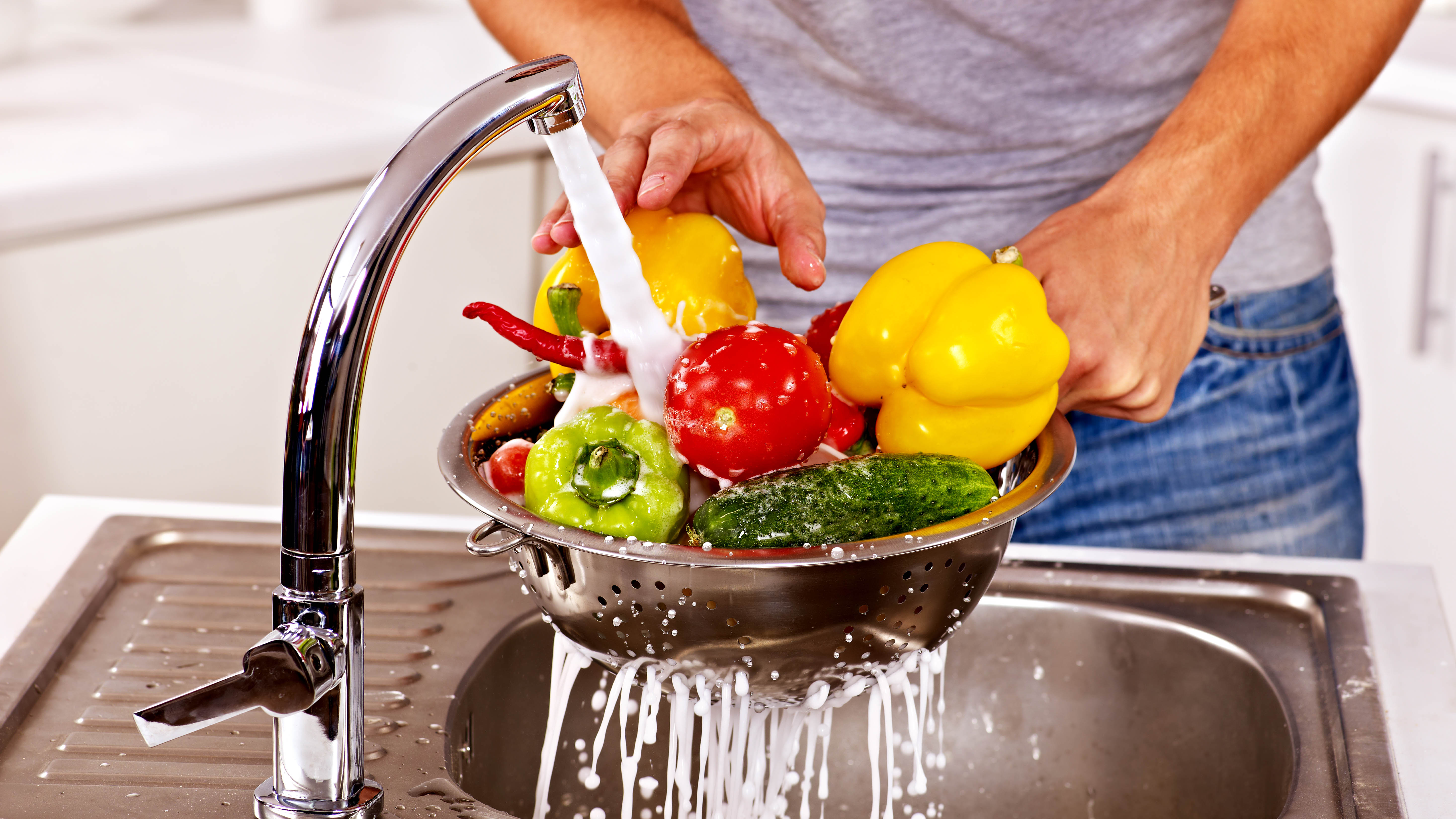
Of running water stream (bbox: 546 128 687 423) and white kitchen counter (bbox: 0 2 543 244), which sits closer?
running water stream (bbox: 546 128 687 423)

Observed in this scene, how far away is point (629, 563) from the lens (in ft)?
1.95

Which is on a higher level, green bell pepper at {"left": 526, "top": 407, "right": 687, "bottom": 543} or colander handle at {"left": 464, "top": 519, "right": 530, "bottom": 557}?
green bell pepper at {"left": 526, "top": 407, "right": 687, "bottom": 543}

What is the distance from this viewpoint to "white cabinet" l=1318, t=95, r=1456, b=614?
70.4 inches

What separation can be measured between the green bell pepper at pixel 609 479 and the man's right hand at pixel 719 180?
113 millimetres

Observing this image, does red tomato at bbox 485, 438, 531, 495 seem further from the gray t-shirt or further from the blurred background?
the blurred background

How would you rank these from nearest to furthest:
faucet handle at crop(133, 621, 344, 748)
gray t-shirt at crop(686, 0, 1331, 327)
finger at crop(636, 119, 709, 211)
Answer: faucet handle at crop(133, 621, 344, 748), finger at crop(636, 119, 709, 211), gray t-shirt at crop(686, 0, 1331, 327)

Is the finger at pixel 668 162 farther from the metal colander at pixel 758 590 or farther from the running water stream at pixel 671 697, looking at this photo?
the metal colander at pixel 758 590

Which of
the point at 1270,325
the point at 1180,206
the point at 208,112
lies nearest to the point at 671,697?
the point at 1180,206

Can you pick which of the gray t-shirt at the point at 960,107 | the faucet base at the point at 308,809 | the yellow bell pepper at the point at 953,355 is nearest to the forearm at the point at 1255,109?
the gray t-shirt at the point at 960,107

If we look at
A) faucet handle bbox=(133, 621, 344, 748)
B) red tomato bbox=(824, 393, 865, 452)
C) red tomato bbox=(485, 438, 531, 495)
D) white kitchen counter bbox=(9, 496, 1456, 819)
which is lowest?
white kitchen counter bbox=(9, 496, 1456, 819)

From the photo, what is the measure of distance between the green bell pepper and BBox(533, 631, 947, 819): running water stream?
0.08 meters

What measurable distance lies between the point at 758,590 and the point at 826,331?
9.0 inches

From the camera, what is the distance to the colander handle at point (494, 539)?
0.61 metres

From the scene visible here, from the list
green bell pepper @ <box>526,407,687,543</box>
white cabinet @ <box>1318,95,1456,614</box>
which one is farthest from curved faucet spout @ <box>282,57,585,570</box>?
white cabinet @ <box>1318,95,1456,614</box>
